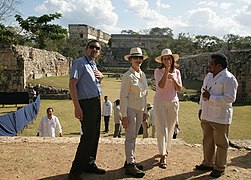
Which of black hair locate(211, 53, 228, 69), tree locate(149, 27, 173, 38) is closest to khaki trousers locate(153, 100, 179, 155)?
black hair locate(211, 53, 228, 69)

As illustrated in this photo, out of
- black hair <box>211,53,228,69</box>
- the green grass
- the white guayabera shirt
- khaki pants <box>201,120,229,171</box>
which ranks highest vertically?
black hair <box>211,53,228,69</box>

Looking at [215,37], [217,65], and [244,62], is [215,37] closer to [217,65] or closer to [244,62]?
[244,62]

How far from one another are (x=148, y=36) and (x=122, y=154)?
6353 cm

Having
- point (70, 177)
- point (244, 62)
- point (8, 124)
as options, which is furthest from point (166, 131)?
point (244, 62)

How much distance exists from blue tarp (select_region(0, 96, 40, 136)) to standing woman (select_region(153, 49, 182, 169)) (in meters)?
5.34

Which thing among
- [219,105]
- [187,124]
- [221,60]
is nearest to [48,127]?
[219,105]

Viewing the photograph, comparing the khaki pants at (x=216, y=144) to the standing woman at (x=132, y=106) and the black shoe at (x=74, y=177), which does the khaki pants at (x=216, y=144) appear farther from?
the black shoe at (x=74, y=177)

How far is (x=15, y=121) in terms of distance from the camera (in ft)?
29.6

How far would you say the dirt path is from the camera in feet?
11.8

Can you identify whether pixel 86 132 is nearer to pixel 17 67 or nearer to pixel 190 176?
pixel 190 176

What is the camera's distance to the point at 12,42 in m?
21.1

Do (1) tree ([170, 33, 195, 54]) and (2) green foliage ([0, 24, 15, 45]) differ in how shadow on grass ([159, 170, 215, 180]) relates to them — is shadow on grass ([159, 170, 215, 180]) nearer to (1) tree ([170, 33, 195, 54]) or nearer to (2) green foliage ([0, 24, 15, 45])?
(2) green foliage ([0, 24, 15, 45])

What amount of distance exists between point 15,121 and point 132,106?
6.52 meters

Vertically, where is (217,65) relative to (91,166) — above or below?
above
